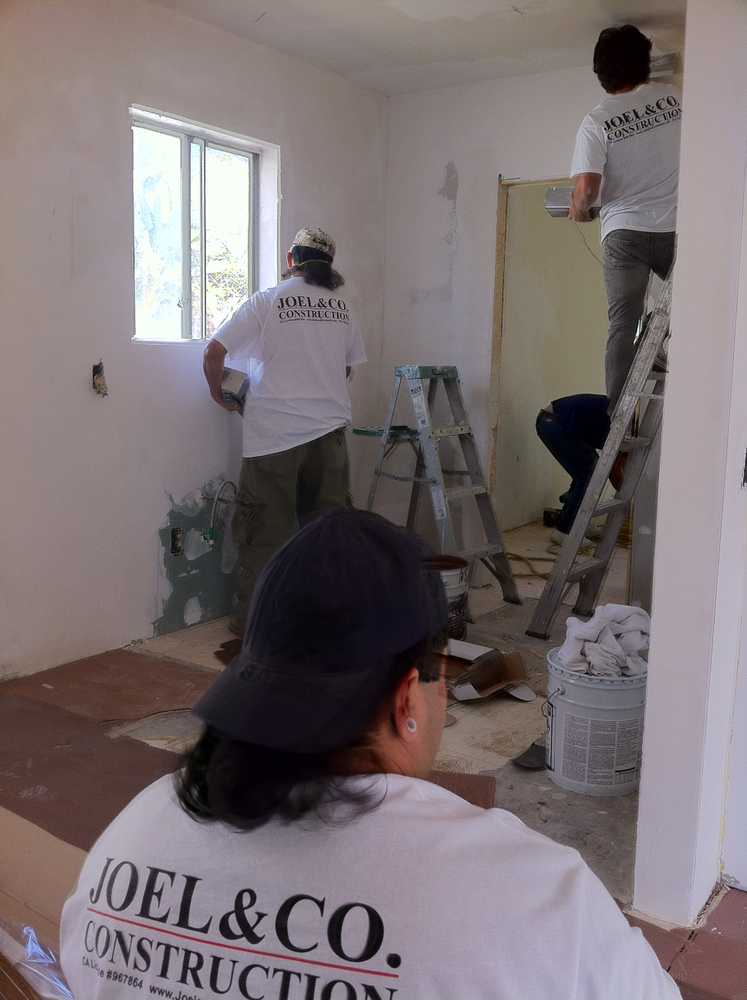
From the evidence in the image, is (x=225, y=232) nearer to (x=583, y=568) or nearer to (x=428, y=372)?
(x=428, y=372)

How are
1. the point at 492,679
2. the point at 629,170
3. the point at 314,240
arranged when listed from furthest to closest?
the point at 314,240 → the point at 629,170 → the point at 492,679

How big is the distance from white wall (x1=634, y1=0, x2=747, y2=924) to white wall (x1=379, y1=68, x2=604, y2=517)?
8.48ft

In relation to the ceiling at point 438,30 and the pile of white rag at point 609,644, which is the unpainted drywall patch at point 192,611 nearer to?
the pile of white rag at point 609,644

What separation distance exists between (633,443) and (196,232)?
2.05m

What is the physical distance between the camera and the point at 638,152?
11.4 feet

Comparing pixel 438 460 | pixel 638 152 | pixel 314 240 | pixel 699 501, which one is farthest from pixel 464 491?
pixel 699 501

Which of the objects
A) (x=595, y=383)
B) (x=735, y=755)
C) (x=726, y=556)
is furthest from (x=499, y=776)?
(x=595, y=383)

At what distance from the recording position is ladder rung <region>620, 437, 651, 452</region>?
11.8ft

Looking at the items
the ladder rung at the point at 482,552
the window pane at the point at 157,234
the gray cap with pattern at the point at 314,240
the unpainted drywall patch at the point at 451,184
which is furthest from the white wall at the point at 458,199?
the window pane at the point at 157,234

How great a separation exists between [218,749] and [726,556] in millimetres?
1445

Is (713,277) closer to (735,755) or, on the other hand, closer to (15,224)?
(735,755)

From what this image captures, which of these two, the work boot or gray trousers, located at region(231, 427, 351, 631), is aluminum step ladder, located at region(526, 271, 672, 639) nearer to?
gray trousers, located at region(231, 427, 351, 631)

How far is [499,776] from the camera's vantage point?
271 cm

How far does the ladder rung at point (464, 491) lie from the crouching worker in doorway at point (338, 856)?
3414 mm
